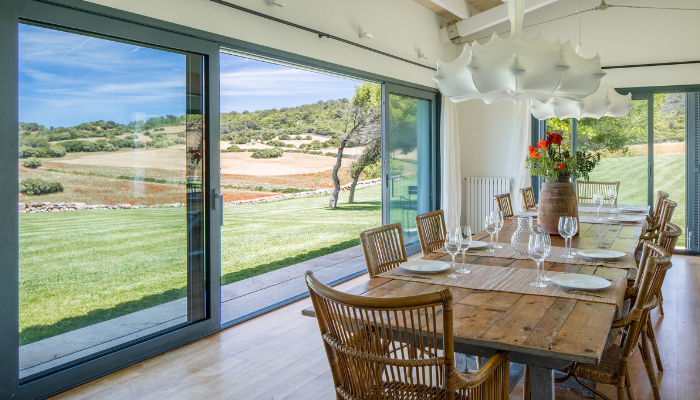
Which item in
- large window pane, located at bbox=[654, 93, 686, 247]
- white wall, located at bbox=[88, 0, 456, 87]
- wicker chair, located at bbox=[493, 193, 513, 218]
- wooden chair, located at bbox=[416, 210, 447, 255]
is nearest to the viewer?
wooden chair, located at bbox=[416, 210, 447, 255]

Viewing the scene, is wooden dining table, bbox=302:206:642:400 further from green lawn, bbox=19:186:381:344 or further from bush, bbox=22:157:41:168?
bush, bbox=22:157:41:168

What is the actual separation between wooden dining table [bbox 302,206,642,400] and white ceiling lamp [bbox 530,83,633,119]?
135 cm

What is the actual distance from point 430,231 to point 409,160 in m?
3.08

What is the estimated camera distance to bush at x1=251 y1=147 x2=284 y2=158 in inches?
382

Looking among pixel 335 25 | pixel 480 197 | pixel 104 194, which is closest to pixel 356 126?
pixel 480 197

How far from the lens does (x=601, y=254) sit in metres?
2.54

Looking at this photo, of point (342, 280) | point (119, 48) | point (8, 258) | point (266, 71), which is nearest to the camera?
point (8, 258)

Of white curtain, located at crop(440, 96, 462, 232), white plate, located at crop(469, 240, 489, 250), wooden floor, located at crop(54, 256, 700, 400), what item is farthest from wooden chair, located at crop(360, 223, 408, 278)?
white curtain, located at crop(440, 96, 462, 232)

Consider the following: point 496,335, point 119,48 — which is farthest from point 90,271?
point 496,335

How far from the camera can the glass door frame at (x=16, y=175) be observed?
2303 mm

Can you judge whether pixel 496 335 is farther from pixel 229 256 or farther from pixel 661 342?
pixel 229 256

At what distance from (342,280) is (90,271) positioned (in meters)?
2.58

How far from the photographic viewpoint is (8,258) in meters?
2.32

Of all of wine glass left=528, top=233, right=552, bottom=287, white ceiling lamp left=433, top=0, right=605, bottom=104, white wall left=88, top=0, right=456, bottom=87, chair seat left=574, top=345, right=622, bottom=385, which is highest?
white wall left=88, top=0, right=456, bottom=87
